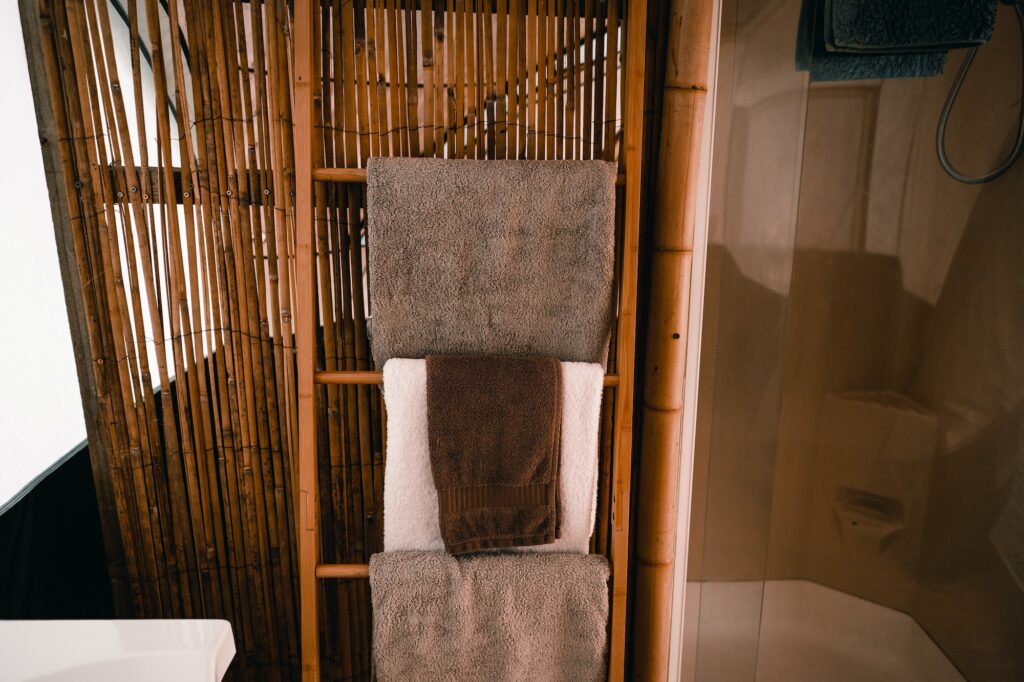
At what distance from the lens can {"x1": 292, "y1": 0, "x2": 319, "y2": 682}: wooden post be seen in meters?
0.95

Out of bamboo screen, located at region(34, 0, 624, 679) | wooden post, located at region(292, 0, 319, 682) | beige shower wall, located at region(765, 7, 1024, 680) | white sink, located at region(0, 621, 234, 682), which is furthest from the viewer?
beige shower wall, located at region(765, 7, 1024, 680)

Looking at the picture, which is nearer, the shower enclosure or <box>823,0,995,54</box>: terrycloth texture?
<box>823,0,995,54</box>: terrycloth texture

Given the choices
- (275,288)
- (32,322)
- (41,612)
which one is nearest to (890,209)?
(275,288)

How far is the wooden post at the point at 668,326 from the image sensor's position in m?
1.04

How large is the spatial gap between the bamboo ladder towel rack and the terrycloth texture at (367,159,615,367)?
1.8 inches

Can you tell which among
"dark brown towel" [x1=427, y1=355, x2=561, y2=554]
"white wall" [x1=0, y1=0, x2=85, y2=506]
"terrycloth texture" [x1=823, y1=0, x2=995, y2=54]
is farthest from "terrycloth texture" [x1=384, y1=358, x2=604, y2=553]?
"terrycloth texture" [x1=823, y1=0, x2=995, y2=54]

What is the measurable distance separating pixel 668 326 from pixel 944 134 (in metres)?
0.70

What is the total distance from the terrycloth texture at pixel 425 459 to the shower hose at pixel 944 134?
859mm

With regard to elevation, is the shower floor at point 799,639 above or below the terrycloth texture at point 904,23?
below

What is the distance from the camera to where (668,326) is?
1.11 m

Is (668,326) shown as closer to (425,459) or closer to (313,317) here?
(425,459)

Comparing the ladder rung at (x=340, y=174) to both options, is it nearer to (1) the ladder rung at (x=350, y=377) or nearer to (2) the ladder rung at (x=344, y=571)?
(1) the ladder rung at (x=350, y=377)

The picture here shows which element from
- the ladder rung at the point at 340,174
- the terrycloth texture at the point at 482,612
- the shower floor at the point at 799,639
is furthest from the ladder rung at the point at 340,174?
the shower floor at the point at 799,639

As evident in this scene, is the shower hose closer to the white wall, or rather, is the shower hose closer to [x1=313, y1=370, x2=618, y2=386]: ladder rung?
[x1=313, y1=370, x2=618, y2=386]: ladder rung
